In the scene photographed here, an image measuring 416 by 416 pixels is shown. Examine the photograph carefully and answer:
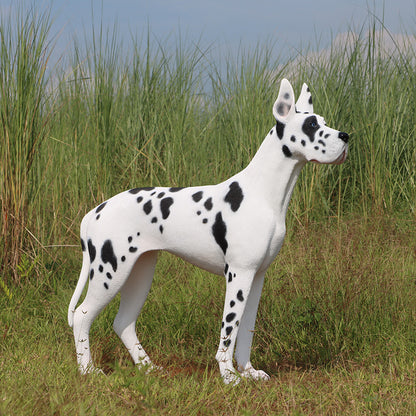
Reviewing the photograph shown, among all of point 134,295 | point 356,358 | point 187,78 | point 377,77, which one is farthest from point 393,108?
point 134,295

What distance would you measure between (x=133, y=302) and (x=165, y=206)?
0.71 m

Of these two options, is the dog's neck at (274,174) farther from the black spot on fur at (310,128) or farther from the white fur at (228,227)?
the black spot on fur at (310,128)

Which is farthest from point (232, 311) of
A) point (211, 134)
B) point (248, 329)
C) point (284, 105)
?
point (211, 134)

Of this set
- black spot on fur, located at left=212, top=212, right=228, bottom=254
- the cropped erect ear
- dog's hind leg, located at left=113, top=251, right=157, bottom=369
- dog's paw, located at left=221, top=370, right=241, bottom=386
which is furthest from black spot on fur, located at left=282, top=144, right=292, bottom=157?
dog's paw, located at left=221, top=370, right=241, bottom=386

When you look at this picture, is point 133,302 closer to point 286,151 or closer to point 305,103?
point 286,151

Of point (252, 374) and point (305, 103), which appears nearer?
point (305, 103)

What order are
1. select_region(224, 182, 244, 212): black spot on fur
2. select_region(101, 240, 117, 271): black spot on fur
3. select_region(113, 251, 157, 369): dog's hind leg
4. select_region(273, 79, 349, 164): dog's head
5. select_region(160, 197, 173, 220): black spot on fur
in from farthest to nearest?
select_region(113, 251, 157, 369): dog's hind leg
select_region(101, 240, 117, 271): black spot on fur
select_region(160, 197, 173, 220): black spot on fur
select_region(224, 182, 244, 212): black spot on fur
select_region(273, 79, 349, 164): dog's head

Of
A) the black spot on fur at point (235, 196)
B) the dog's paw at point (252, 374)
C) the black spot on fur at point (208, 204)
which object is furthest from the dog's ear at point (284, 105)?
the dog's paw at point (252, 374)

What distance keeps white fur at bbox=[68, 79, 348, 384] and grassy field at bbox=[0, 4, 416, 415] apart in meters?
0.33

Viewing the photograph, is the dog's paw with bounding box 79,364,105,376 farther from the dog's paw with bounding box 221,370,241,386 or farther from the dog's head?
the dog's head

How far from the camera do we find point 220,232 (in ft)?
9.53

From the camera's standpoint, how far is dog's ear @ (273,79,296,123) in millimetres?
2861

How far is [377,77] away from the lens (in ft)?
20.6

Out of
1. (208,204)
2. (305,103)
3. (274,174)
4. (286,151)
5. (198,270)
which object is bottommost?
(198,270)
